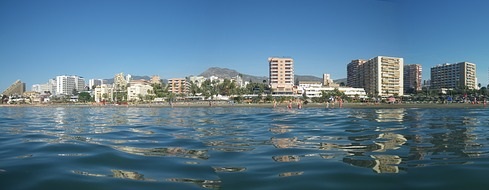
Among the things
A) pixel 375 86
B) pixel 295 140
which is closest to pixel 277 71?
pixel 375 86

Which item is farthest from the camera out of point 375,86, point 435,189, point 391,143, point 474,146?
point 375,86

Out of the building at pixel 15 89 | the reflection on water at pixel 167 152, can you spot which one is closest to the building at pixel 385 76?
the reflection on water at pixel 167 152

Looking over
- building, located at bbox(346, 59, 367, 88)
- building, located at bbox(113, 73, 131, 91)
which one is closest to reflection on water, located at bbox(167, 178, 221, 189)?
building, located at bbox(346, 59, 367, 88)

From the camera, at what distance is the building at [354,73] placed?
543 feet

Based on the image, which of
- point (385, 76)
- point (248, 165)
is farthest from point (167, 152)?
point (385, 76)

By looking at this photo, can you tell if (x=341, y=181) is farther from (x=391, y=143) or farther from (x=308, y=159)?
(x=391, y=143)

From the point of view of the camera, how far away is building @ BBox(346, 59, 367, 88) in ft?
543

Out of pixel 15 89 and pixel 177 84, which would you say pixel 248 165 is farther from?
pixel 15 89

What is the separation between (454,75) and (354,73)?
4160 cm

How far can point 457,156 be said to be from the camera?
585 cm

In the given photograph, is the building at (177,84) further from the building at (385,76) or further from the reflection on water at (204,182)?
the reflection on water at (204,182)

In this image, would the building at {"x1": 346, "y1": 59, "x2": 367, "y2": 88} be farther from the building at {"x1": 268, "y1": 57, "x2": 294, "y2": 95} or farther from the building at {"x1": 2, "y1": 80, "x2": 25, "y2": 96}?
the building at {"x1": 2, "y1": 80, "x2": 25, "y2": 96}

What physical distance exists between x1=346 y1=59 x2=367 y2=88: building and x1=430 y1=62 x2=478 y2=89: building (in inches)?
1287

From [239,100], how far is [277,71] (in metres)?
49.6
